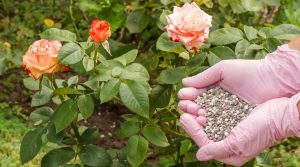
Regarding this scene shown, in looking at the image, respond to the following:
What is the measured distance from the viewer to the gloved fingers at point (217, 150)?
1.76m

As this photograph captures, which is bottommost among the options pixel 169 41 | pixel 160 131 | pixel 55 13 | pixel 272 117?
pixel 55 13

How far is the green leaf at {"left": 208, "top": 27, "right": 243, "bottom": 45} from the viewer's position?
1.92 meters

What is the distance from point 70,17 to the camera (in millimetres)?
3773

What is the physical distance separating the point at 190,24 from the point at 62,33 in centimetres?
44

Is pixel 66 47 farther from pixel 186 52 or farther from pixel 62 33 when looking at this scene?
pixel 186 52

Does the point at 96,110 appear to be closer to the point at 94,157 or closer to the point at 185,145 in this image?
the point at 185,145

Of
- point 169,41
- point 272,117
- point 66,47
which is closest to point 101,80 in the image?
point 66,47

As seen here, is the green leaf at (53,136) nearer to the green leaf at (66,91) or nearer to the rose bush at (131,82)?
the rose bush at (131,82)

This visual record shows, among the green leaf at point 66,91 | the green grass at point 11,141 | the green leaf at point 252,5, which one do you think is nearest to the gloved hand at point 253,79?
the green leaf at point 66,91

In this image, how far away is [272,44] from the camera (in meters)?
1.94

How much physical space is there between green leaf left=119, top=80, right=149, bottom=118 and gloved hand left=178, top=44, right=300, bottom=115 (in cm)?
13

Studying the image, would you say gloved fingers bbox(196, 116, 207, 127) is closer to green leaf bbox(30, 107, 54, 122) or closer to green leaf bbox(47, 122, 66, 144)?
green leaf bbox(47, 122, 66, 144)

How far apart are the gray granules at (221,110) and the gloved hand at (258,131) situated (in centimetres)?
5

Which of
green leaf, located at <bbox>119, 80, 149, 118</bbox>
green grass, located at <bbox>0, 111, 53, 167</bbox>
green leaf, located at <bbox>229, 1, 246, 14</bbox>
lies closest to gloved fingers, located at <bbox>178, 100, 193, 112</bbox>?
green leaf, located at <bbox>119, 80, 149, 118</bbox>
